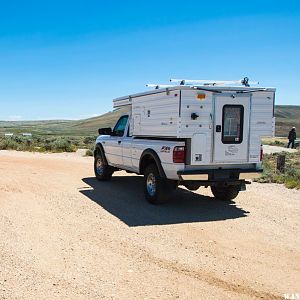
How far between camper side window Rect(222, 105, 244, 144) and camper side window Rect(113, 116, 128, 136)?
3.38 meters

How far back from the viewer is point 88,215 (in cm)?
866

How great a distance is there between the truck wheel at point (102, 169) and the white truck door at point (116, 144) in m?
0.41

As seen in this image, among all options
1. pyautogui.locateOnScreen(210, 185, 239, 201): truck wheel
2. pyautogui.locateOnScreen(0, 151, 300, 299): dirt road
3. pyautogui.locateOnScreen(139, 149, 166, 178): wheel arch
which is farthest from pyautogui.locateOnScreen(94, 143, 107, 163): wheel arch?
pyautogui.locateOnScreen(210, 185, 239, 201): truck wheel

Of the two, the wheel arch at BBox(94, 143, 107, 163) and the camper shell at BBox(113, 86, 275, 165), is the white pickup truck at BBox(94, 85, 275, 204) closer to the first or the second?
the camper shell at BBox(113, 86, 275, 165)

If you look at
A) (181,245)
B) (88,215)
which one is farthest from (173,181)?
(181,245)

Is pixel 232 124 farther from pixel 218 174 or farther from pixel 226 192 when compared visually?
pixel 226 192

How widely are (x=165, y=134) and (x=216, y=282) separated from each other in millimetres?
4536

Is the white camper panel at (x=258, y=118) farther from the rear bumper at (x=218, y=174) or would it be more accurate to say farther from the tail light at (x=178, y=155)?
the tail light at (x=178, y=155)

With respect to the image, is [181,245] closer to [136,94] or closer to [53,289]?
[53,289]

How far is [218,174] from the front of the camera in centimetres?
922

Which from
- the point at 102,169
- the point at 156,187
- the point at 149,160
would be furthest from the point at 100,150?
the point at 156,187

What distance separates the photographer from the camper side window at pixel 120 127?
11.9 meters

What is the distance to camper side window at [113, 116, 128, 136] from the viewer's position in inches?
468

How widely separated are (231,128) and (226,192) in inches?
74.6
